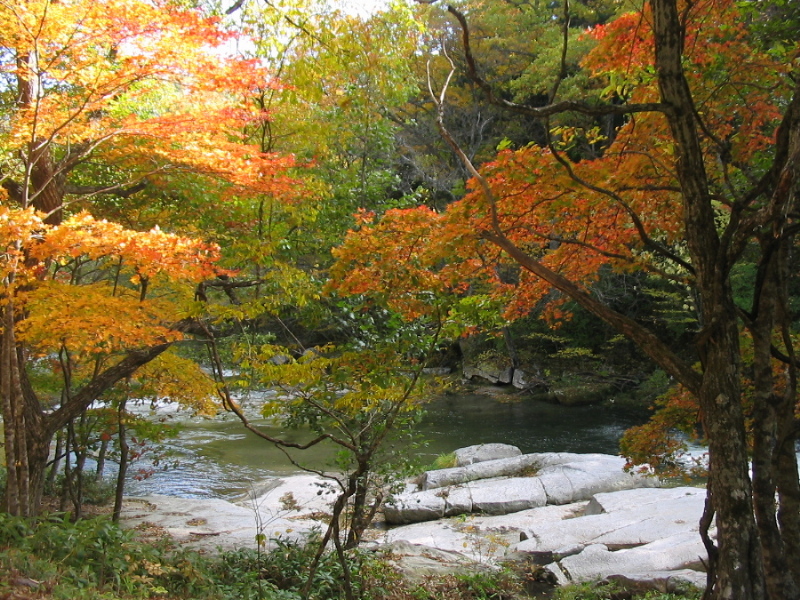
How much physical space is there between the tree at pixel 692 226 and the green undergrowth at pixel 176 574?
8.46ft

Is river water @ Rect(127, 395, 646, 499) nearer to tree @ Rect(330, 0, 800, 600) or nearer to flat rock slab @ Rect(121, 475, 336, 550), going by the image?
flat rock slab @ Rect(121, 475, 336, 550)

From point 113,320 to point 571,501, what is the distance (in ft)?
26.7

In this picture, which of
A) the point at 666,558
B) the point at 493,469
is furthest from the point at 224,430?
the point at 666,558

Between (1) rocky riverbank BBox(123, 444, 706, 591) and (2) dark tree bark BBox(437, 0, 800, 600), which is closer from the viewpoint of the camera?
(2) dark tree bark BBox(437, 0, 800, 600)

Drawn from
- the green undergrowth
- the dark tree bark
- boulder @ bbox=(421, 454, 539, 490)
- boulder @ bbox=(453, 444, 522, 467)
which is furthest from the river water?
the dark tree bark

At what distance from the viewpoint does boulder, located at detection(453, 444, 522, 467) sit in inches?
519

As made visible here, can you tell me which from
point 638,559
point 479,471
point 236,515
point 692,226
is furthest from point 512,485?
point 692,226

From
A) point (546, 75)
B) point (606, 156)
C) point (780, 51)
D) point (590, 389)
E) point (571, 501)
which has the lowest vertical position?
point (571, 501)

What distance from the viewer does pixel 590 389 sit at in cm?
1998

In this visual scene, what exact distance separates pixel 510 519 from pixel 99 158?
789cm

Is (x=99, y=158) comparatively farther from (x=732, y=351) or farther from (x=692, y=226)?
(x=732, y=351)

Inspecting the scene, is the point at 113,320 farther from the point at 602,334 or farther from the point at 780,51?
the point at 602,334

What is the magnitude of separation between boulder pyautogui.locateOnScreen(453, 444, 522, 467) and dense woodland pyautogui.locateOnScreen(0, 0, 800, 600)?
19.8 ft

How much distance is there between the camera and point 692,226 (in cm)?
389
